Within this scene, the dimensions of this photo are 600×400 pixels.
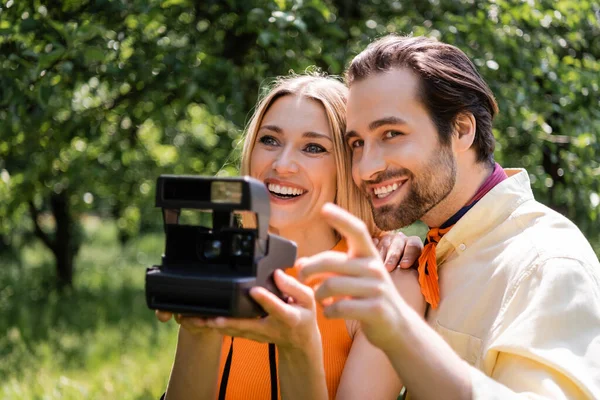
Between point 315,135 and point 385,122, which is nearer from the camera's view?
point 385,122

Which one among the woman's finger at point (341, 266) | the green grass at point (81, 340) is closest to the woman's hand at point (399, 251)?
the woman's finger at point (341, 266)

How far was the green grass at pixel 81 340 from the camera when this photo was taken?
527 cm

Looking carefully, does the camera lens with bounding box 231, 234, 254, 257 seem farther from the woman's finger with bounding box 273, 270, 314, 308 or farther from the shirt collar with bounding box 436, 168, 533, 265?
the shirt collar with bounding box 436, 168, 533, 265

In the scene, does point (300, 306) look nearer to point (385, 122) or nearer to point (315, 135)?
point (385, 122)

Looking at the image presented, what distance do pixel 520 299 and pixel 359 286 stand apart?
668 mm

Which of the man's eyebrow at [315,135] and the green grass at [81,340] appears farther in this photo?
the green grass at [81,340]

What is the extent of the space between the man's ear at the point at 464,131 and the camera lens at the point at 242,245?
0.98m

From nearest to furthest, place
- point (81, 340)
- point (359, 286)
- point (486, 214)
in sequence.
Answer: point (359, 286)
point (486, 214)
point (81, 340)

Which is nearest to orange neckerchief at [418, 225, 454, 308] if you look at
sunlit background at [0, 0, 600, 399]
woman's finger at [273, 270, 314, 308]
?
woman's finger at [273, 270, 314, 308]

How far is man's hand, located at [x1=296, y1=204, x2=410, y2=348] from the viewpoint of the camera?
1.42 m

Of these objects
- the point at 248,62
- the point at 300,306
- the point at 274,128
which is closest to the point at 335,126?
the point at 274,128

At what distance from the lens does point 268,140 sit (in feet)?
8.73

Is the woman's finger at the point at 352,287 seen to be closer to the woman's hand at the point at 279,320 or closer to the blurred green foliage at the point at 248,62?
the woman's hand at the point at 279,320

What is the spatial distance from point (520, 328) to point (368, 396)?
22.4 inches
